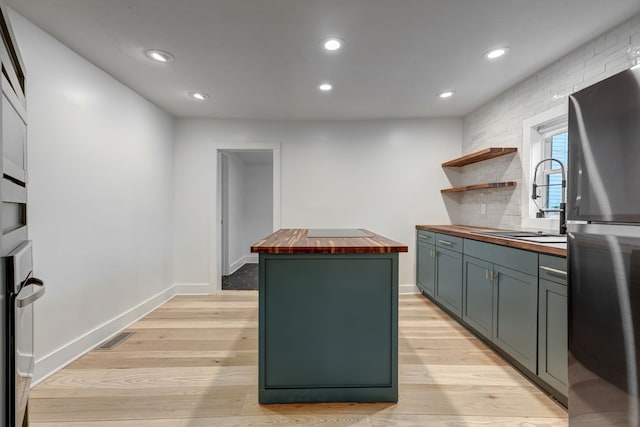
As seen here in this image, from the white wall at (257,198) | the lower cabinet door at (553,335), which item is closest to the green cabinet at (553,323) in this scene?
the lower cabinet door at (553,335)

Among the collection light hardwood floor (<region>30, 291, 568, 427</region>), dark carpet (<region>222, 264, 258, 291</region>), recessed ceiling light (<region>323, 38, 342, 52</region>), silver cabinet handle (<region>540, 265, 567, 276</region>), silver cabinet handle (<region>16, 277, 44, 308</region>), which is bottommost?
light hardwood floor (<region>30, 291, 568, 427</region>)

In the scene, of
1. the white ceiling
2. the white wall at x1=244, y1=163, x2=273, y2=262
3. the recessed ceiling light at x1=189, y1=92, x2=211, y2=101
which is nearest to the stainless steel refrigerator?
the white ceiling

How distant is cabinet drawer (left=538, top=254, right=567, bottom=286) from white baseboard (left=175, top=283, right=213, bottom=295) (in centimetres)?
368

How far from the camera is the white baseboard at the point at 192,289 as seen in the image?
3.92m

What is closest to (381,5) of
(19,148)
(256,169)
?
(19,148)

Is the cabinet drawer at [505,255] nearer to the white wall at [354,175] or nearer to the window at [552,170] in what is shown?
the window at [552,170]

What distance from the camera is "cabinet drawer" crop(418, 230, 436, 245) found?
3422 mm

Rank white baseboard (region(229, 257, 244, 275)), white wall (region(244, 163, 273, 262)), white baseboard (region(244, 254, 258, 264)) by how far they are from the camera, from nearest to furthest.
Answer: white baseboard (region(229, 257, 244, 275)), white baseboard (region(244, 254, 258, 264)), white wall (region(244, 163, 273, 262))

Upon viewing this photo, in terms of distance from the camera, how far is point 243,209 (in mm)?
6266

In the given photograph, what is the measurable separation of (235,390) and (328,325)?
0.78 m

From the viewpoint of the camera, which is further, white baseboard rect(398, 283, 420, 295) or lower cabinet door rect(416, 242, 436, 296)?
white baseboard rect(398, 283, 420, 295)

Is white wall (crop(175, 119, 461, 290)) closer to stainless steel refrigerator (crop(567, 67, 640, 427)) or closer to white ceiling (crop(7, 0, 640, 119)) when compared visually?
white ceiling (crop(7, 0, 640, 119))

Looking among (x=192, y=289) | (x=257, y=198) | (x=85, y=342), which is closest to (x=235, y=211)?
(x=257, y=198)

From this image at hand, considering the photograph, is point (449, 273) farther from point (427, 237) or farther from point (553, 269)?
point (553, 269)
